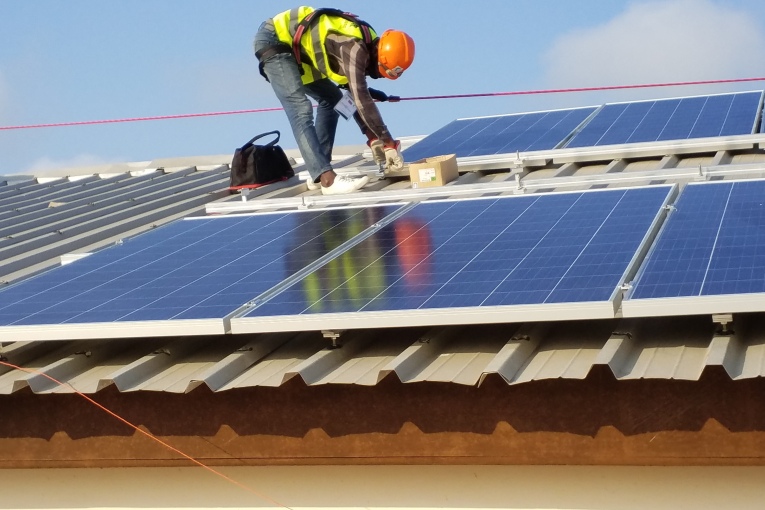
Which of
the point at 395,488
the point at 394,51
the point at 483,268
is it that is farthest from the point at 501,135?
the point at 395,488

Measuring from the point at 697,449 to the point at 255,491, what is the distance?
2.75m

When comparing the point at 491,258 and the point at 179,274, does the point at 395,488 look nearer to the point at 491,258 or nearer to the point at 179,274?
the point at 491,258

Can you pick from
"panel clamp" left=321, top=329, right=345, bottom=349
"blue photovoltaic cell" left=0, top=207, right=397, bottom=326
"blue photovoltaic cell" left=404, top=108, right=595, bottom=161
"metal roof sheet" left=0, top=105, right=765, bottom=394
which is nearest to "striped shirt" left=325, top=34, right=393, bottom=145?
"metal roof sheet" left=0, top=105, right=765, bottom=394

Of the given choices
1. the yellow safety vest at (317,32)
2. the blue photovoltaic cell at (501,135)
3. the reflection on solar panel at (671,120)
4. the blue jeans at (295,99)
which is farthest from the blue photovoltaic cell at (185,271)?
the reflection on solar panel at (671,120)

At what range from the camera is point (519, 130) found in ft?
45.5

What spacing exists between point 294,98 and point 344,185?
1.13 m

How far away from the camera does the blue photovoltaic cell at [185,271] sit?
7.41m

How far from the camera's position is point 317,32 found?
442 inches

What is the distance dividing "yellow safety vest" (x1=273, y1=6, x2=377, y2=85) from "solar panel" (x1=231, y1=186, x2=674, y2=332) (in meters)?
2.91

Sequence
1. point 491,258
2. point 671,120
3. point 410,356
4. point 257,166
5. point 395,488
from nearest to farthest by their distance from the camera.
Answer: point 410,356, point 395,488, point 491,258, point 257,166, point 671,120

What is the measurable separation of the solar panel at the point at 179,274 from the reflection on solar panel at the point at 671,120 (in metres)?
3.86

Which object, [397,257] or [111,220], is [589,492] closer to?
[397,257]

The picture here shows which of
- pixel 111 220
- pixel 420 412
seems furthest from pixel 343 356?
pixel 111 220

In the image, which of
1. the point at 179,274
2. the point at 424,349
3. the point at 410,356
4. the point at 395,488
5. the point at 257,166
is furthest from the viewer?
the point at 257,166
